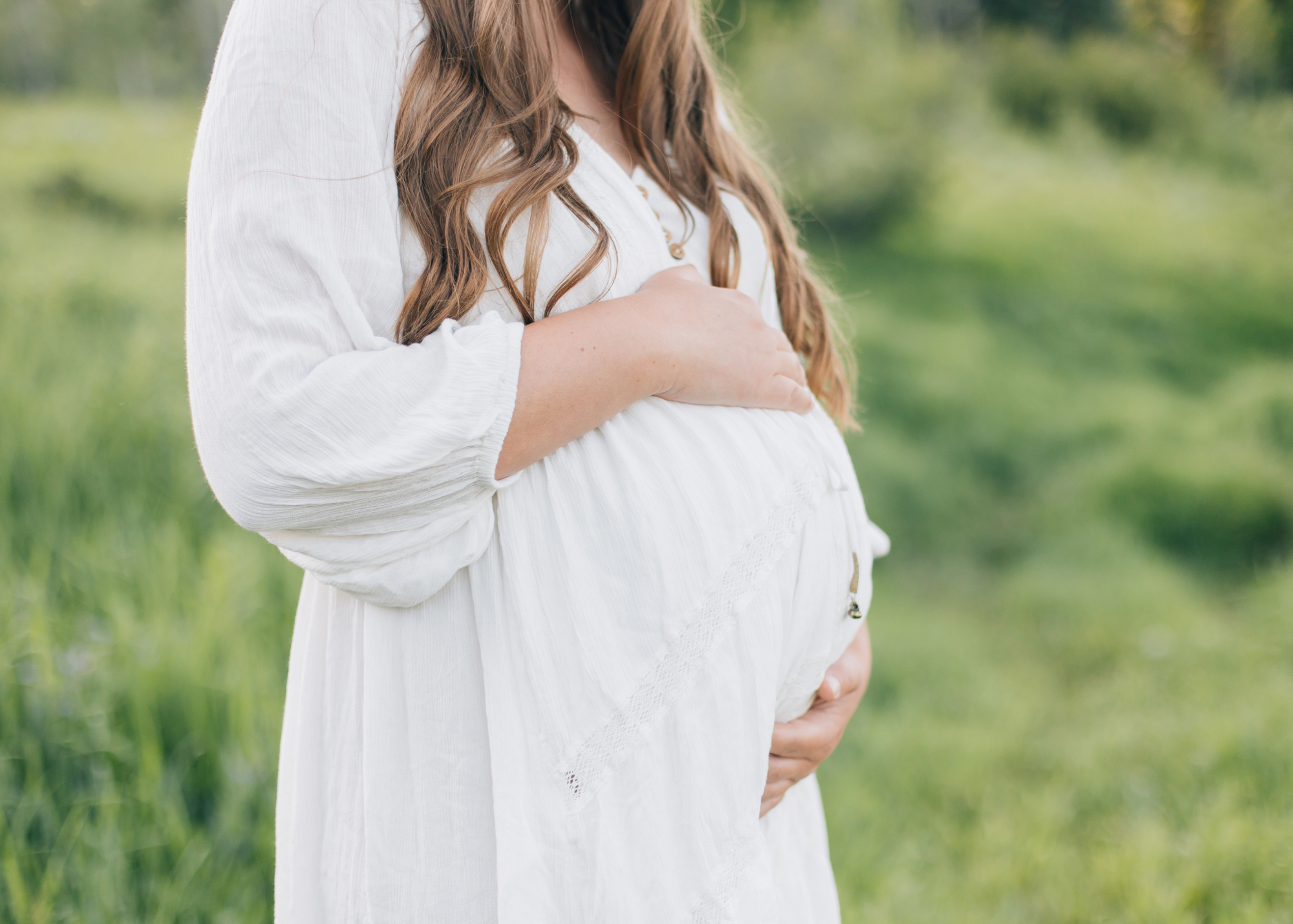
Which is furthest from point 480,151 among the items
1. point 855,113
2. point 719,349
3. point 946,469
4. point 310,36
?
point 855,113

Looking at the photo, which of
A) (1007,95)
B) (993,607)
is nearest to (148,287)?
(993,607)

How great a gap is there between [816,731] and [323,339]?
734 millimetres

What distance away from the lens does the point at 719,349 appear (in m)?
0.97

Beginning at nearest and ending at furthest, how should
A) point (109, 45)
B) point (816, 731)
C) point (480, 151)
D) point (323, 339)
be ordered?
point (323, 339) → point (480, 151) → point (816, 731) → point (109, 45)

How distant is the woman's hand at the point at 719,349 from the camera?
3.05 feet

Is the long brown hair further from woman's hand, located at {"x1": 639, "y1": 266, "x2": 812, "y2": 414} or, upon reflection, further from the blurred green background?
the blurred green background

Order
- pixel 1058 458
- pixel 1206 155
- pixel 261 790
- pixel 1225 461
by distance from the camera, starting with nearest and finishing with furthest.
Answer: pixel 261 790
pixel 1225 461
pixel 1058 458
pixel 1206 155

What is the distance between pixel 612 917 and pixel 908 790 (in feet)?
7.00

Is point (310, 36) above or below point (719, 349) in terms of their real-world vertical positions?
above

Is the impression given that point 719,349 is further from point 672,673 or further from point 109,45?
point 109,45

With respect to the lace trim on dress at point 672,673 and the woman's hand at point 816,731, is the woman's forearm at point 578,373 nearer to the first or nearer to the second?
the lace trim on dress at point 672,673

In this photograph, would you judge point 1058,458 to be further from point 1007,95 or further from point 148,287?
point 148,287

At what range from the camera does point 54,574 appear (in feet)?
7.56

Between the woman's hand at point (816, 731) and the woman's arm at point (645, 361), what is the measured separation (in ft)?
1.18
